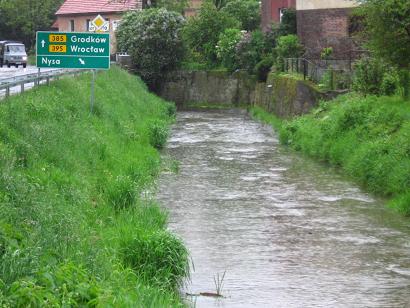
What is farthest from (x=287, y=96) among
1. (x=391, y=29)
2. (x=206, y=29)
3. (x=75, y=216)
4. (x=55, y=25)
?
(x=55, y=25)

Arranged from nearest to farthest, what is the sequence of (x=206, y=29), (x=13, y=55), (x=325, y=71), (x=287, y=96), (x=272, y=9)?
(x=325, y=71) → (x=287, y=96) → (x=272, y=9) → (x=206, y=29) → (x=13, y=55)

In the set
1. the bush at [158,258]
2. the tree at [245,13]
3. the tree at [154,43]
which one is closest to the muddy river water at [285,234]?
the bush at [158,258]

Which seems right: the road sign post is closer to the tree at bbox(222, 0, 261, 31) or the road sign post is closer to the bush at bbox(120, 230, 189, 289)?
the bush at bbox(120, 230, 189, 289)

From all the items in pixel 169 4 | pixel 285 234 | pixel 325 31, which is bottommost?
pixel 285 234

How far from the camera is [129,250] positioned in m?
11.5

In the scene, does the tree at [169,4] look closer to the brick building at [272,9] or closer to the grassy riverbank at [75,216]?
the brick building at [272,9]

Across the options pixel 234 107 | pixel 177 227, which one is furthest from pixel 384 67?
pixel 234 107

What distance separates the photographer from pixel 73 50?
77.2 ft

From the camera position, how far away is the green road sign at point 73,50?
23438 mm

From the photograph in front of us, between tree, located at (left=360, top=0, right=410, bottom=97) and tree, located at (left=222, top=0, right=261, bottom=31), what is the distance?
42.2 metres

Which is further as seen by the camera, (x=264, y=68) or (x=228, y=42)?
(x=228, y=42)

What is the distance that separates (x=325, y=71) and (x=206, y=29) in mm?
24424

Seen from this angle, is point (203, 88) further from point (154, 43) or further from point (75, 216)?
point (75, 216)

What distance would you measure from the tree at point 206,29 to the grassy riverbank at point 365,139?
84.6 feet
